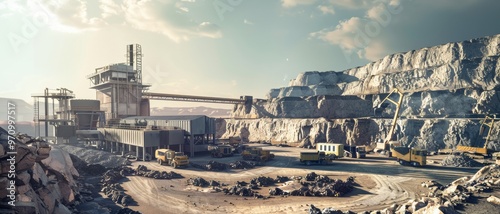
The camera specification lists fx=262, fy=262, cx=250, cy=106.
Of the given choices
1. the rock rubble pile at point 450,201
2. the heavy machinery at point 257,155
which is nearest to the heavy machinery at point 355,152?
the heavy machinery at point 257,155

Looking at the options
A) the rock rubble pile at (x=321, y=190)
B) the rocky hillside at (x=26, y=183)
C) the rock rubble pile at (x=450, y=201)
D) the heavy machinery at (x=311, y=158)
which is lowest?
the rock rubble pile at (x=321, y=190)

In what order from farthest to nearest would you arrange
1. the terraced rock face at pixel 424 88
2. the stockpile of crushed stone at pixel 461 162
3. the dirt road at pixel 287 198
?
the terraced rock face at pixel 424 88 → the stockpile of crushed stone at pixel 461 162 → the dirt road at pixel 287 198

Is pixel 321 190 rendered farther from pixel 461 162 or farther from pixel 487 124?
pixel 487 124

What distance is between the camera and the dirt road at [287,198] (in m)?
20.5

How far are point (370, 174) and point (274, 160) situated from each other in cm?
1558

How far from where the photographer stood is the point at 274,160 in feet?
139

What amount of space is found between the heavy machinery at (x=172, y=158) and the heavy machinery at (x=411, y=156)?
29.1 metres

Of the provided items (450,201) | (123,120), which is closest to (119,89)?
(123,120)

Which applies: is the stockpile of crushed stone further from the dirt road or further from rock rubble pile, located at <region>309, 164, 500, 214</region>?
rock rubble pile, located at <region>309, 164, 500, 214</region>

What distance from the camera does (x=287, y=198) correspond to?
73.7 ft

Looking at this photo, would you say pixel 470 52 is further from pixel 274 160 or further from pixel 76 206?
pixel 76 206

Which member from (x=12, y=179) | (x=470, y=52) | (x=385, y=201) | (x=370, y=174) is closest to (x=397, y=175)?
(x=370, y=174)

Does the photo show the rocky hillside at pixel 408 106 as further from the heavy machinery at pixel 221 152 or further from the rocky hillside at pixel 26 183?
the rocky hillside at pixel 26 183

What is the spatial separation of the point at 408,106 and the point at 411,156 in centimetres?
3900
